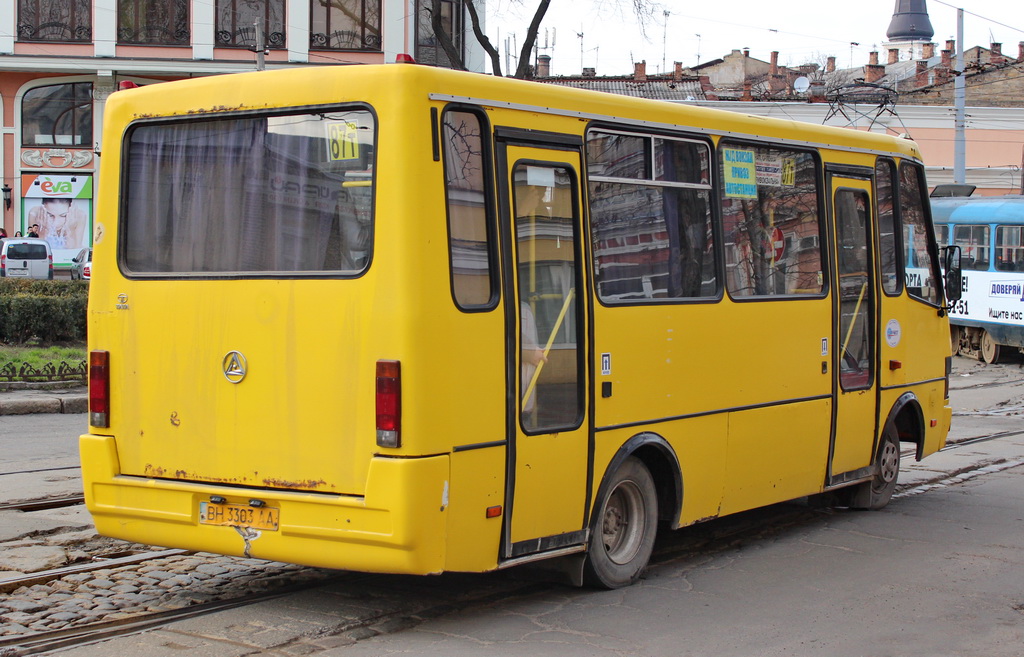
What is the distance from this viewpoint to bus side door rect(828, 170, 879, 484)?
898 cm

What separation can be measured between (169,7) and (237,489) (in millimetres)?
36202

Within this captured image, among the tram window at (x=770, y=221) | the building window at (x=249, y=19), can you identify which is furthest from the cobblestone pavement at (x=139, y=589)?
the building window at (x=249, y=19)

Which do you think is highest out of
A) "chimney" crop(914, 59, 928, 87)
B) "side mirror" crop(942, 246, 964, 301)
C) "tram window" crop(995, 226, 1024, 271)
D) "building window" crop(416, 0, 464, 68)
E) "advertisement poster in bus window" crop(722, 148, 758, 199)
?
"chimney" crop(914, 59, 928, 87)

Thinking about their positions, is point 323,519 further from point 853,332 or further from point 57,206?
point 57,206

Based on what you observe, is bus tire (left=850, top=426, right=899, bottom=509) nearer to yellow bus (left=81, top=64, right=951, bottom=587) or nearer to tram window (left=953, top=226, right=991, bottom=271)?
yellow bus (left=81, top=64, right=951, bottom=587)

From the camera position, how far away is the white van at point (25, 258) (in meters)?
35.9

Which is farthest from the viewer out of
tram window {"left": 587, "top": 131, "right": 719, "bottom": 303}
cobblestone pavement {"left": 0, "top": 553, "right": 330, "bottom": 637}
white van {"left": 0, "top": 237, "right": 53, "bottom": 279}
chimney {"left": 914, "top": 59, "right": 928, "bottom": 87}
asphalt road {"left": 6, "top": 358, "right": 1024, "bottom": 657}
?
chimney {"left": 914, "top": 59, "right": 928, "bottom": 87}

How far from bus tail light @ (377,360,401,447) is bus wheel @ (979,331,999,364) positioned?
23.3 m

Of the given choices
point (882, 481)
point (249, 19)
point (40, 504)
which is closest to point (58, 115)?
point (249, 19)

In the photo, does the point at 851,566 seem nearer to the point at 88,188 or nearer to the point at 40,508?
the point at 40,508

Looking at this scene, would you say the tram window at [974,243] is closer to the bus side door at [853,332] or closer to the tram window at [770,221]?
the bus side door at [853,332]

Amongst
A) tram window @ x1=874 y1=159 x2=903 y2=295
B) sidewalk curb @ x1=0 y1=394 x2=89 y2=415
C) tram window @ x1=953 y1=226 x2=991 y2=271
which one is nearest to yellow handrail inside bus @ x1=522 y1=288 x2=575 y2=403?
tram window @ x1=874 y1=159 x2=903 y2=295

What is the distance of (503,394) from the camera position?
19.5 ft

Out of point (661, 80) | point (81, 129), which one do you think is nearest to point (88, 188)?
point (81, 129)
